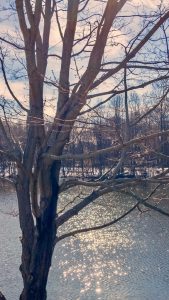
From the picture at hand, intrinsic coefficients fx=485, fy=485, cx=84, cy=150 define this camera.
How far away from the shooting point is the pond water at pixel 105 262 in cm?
1039

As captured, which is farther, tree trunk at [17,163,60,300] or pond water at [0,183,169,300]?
pond water at [0,183,169,300]

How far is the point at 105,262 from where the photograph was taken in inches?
499

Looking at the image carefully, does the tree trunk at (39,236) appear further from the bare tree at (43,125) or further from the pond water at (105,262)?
the pond water at (105,262)

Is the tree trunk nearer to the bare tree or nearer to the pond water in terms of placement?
the bare tree

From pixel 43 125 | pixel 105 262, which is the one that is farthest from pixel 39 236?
pixel 105 262

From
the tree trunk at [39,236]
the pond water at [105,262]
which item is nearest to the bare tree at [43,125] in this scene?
the tree trunk at [39,236]

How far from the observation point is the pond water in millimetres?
10391

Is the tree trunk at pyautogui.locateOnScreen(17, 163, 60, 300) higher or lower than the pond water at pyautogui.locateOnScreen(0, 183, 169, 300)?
higher

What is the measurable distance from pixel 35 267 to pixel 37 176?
30.7 inches

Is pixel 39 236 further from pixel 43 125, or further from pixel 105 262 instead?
pixel 105 262

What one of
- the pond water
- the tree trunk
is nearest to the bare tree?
the tree trunk

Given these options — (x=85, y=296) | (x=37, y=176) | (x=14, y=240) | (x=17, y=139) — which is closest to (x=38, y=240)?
(x=37, y=176)

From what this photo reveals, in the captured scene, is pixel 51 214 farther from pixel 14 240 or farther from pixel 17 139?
pixel 14 240

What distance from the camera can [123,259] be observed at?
12781mm
